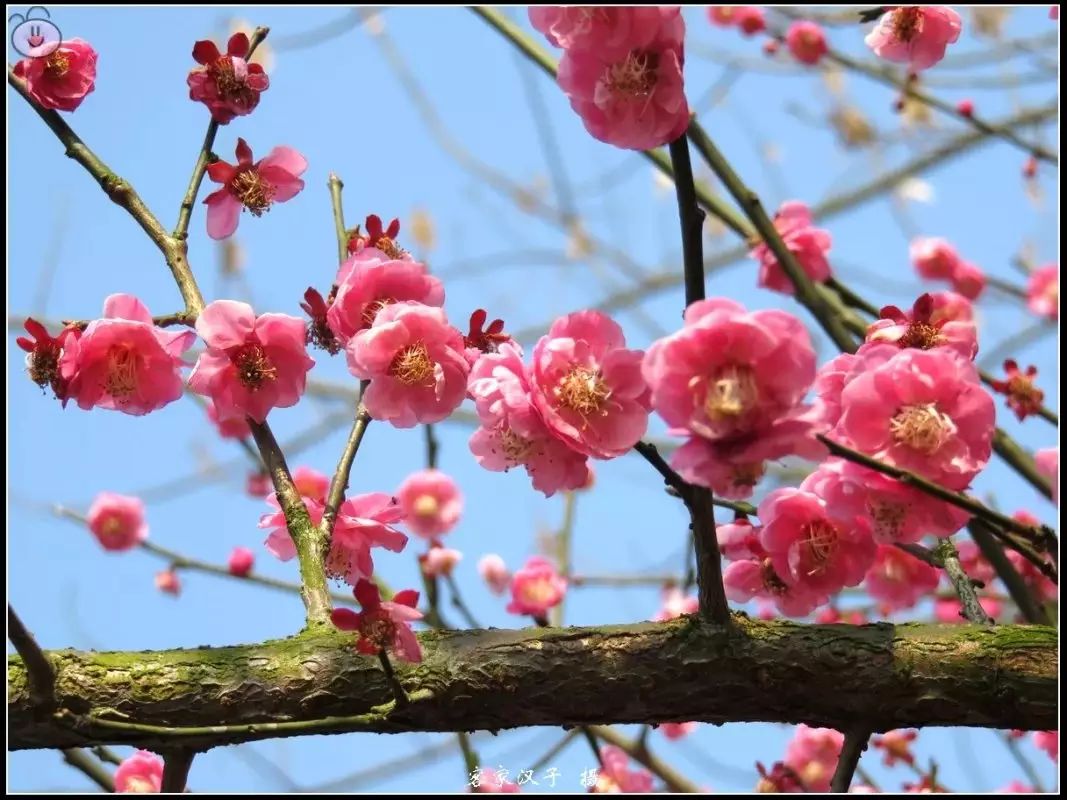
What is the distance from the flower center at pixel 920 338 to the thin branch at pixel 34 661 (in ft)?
4.28

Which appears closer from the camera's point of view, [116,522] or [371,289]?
[371,289]

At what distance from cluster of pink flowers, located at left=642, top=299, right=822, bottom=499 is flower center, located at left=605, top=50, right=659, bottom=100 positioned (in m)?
0.33

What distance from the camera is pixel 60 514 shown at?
181 inches

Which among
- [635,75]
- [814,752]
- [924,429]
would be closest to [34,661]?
[635,75]

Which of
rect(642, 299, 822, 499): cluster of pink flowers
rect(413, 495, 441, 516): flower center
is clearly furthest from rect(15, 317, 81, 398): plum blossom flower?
rect(413, 495, 441, 516): flower center

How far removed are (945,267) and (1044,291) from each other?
77 cm

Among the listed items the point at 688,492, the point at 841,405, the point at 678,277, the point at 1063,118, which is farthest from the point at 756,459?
the point at 678,277

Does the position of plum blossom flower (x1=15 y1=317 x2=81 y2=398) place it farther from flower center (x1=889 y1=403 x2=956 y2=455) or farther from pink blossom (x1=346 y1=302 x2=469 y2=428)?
flower center (x1=889 y1=403 x2=956 y2=455)

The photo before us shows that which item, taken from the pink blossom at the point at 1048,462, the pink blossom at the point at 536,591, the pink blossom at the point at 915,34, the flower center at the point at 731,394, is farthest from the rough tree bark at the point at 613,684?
the pink blossom at the point at 536,591

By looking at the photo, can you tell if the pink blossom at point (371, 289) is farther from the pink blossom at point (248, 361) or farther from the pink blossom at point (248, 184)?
the pink blossom at point (248, 184)

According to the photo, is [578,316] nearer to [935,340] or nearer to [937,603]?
[935,340]

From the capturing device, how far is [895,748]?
3592 millimetres

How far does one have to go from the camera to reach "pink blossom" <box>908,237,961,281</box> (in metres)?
4.54

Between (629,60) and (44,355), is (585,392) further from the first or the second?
(44,355)
